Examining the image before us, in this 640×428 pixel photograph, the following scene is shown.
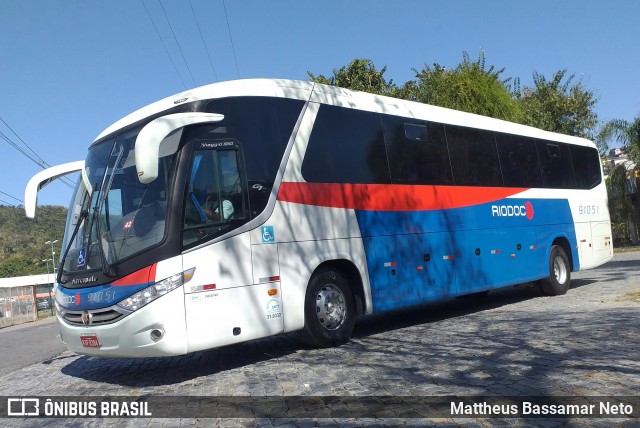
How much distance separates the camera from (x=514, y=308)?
11.9 metres

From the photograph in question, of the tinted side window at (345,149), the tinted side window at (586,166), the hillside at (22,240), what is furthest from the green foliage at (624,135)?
the hillside at (22,240)

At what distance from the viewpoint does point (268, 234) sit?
780 centimetres

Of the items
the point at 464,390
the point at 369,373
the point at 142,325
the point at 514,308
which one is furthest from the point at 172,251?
the point at 514,308

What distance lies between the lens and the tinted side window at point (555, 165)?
13.7 metres

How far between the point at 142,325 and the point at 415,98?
22.1 m

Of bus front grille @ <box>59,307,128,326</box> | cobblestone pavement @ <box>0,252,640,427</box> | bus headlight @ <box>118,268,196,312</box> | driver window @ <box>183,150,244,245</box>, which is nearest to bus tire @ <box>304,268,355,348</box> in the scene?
cobblestone pavement @ <box>0,252,640,427</box>

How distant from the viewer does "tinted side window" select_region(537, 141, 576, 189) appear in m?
13.7

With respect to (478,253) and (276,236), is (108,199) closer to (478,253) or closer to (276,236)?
(276,236)

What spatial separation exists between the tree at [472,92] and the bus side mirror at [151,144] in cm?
1849

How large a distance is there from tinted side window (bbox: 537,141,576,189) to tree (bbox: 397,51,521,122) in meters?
9.56

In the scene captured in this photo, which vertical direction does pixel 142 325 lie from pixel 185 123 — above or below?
below

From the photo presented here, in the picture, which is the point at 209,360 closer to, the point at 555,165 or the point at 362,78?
the point at 555,165

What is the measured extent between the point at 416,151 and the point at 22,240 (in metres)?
77.2

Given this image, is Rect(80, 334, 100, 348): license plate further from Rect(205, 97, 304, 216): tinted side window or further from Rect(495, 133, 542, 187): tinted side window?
Rect(495, 133, 542, 187): tinted side window
